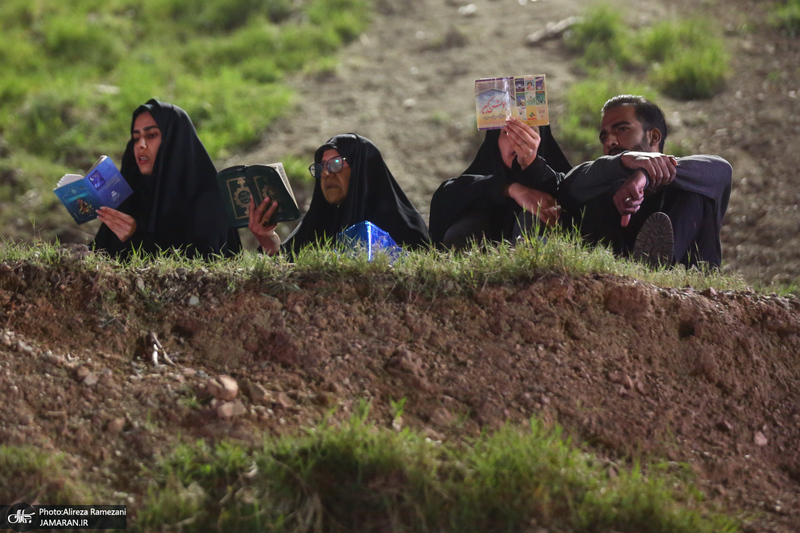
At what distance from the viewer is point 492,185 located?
16.5ft

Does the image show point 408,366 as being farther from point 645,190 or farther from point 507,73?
point 507,73

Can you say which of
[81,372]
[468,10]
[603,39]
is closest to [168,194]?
[81,372]

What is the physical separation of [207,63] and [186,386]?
10509 mm

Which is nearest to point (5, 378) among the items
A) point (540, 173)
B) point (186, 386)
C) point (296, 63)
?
point (186, 386)

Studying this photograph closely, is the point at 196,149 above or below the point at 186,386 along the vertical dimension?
above

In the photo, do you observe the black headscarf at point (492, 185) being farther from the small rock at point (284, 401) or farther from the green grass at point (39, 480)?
the green grass at point (39, 480)

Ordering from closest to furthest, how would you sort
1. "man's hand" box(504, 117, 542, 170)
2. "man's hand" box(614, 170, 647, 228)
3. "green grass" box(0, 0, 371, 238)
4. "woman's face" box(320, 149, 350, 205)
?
1. "man's hand" box(614, 170, 647, 228)
2. "man's hand" box(504, 117, 542, 170)
3. "woman's face" box(320, 149, 350, 205)
4. "green grass" box(0, 0, 371, 238)

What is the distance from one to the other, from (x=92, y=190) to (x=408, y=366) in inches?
94.2

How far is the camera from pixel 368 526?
2.92 metres

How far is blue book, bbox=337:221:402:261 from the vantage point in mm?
4543

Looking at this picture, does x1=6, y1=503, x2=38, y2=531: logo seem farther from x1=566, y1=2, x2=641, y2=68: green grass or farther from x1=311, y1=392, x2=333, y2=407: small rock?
A: x1=566, y1=2, x2=641, y2=68: green grass

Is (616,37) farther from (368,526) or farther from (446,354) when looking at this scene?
(368,526)

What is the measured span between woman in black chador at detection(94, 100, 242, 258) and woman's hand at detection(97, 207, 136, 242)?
0.05m

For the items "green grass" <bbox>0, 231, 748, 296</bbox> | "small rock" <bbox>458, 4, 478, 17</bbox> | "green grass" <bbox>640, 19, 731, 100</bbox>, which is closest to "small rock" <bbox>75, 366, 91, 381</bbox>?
"green grass" <bbox>0, 231, 748, 296</bbox>
